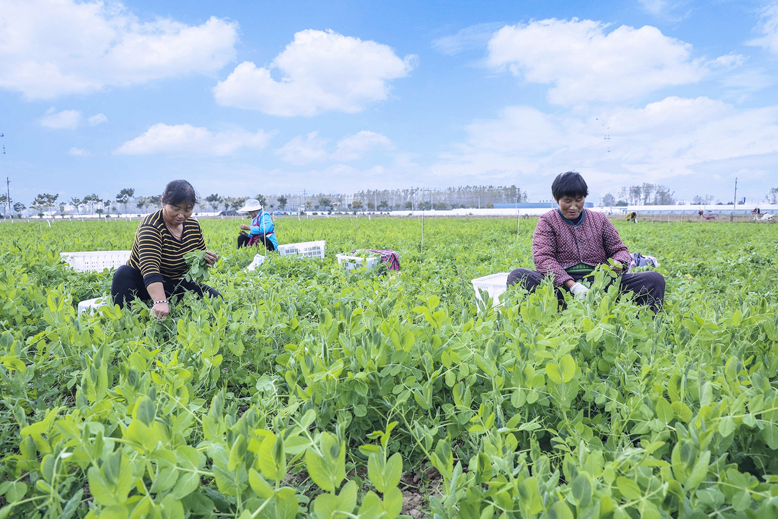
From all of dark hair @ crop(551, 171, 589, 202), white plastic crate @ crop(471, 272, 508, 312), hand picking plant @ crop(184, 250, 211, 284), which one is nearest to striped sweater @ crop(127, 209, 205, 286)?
hand picking plant @ crop(184, 250, 211, 284)

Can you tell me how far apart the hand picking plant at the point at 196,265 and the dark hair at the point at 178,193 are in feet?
1.40

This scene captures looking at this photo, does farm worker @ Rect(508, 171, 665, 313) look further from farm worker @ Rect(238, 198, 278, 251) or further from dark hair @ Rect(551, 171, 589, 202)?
farm worker @ Rect(238, 198, 278, 251)

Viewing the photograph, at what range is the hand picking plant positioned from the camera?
356cm

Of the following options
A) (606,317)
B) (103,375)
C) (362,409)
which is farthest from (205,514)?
(606,317)

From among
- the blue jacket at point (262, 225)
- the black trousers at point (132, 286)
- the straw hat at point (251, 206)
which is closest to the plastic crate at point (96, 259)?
the blue jacket at point (262, 225)

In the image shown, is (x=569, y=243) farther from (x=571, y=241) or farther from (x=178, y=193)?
(x=178, y=193)

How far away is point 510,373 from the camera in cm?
157

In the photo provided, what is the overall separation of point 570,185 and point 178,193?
3.09 metres

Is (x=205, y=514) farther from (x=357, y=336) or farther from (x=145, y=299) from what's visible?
(x=145, y=299)

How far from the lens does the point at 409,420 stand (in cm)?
164

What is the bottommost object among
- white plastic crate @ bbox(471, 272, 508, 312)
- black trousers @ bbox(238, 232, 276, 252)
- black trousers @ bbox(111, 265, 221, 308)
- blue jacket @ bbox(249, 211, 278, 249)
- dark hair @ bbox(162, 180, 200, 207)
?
white plastic crate @ bbox(471, 272, 508, 312)

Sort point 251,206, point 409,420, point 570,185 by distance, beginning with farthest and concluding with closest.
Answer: point 251,206 → point 570,185 → point 409,420

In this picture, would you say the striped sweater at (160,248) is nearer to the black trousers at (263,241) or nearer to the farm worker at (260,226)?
the black trousers at (263,241)

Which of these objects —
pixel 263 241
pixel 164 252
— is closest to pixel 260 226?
pixel 263 241
